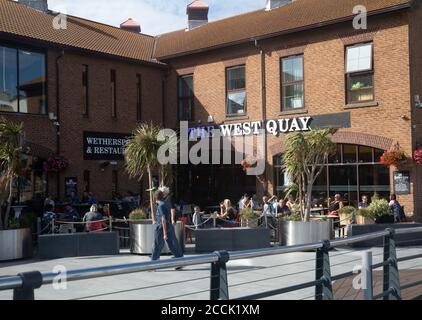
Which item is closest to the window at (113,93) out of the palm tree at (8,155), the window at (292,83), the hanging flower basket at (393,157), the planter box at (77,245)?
the window at (292,83)

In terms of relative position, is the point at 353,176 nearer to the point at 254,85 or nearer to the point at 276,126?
the point at 276,126

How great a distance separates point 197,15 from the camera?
1111 inches

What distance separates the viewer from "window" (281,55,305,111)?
2127cm

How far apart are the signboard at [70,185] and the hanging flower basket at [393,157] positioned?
1119 cm

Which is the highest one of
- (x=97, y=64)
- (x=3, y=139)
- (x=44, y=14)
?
(x=44, y=14)

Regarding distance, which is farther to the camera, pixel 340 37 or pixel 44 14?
pixel 44 14

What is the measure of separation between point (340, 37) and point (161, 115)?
29.5 ft

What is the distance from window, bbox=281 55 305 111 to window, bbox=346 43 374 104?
6.34 feet

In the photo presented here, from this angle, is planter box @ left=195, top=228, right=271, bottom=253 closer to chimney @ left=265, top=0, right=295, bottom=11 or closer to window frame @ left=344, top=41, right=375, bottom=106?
window frame @ left=344, top=41, right=375, bottom=106

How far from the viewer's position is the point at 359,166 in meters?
19.6

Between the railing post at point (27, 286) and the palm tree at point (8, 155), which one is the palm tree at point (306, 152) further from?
the railing post at point (27, 286)
